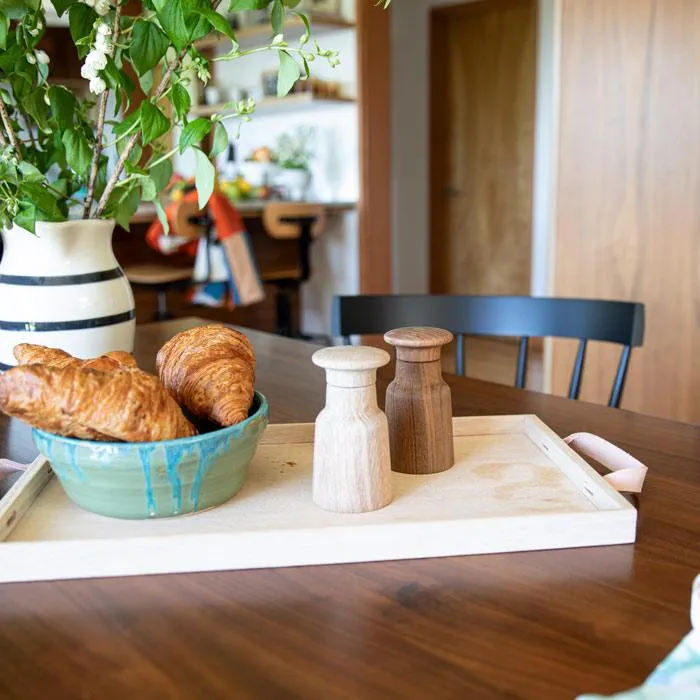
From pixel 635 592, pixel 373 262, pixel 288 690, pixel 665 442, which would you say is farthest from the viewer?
pixel 373 262

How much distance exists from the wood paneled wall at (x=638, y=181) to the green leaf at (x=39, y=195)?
2005 mm

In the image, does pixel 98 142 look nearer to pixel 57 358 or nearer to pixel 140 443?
pixel 57 358

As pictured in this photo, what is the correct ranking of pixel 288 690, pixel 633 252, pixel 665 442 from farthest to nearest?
pixel 633 252
pixel 665 442
pixel 288 690

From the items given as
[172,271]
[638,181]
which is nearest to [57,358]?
[638,181]

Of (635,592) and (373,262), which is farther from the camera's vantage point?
(373,262)

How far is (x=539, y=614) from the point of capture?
580 millimetres

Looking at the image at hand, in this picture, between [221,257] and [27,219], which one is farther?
[221,257]

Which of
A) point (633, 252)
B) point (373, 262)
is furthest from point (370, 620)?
point (373, 262)

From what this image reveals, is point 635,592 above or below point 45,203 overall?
below

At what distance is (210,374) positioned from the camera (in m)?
0.73

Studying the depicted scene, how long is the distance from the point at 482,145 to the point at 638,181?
302 cm

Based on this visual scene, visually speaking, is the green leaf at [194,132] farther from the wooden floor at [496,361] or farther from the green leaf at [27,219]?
the wooden floor at [496,361]

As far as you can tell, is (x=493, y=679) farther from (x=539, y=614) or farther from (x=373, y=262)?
(x=373, y=262)

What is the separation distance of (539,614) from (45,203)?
70cm
